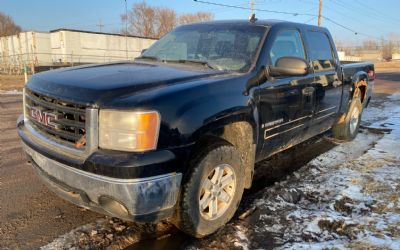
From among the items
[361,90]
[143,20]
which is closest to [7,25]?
[143,20]

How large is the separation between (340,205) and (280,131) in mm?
986

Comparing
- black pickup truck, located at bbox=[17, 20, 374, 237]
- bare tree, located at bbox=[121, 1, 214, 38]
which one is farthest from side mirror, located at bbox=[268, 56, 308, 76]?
bare tree, located at bbox=[121, 1, 214, 38]

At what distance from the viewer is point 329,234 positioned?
3141 mm

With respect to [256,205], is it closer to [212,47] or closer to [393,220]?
[393,220]

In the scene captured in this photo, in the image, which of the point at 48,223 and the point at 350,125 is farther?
the point at 350,125

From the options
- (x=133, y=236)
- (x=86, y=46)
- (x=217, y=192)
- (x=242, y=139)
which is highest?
(x=86, y=46)

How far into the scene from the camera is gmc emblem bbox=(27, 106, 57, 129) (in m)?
2.88

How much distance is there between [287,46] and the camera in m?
4.30

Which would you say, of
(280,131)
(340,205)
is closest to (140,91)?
(280,131)

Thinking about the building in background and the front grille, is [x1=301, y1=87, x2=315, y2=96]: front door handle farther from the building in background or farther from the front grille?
the building in background

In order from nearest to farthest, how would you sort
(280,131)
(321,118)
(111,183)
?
(111,183) → (280,131) → (321,118)

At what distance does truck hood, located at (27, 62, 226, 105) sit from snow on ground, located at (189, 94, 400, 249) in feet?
4.66

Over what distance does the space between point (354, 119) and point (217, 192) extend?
4489 mm

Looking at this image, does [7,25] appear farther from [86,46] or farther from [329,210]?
[329,210]
